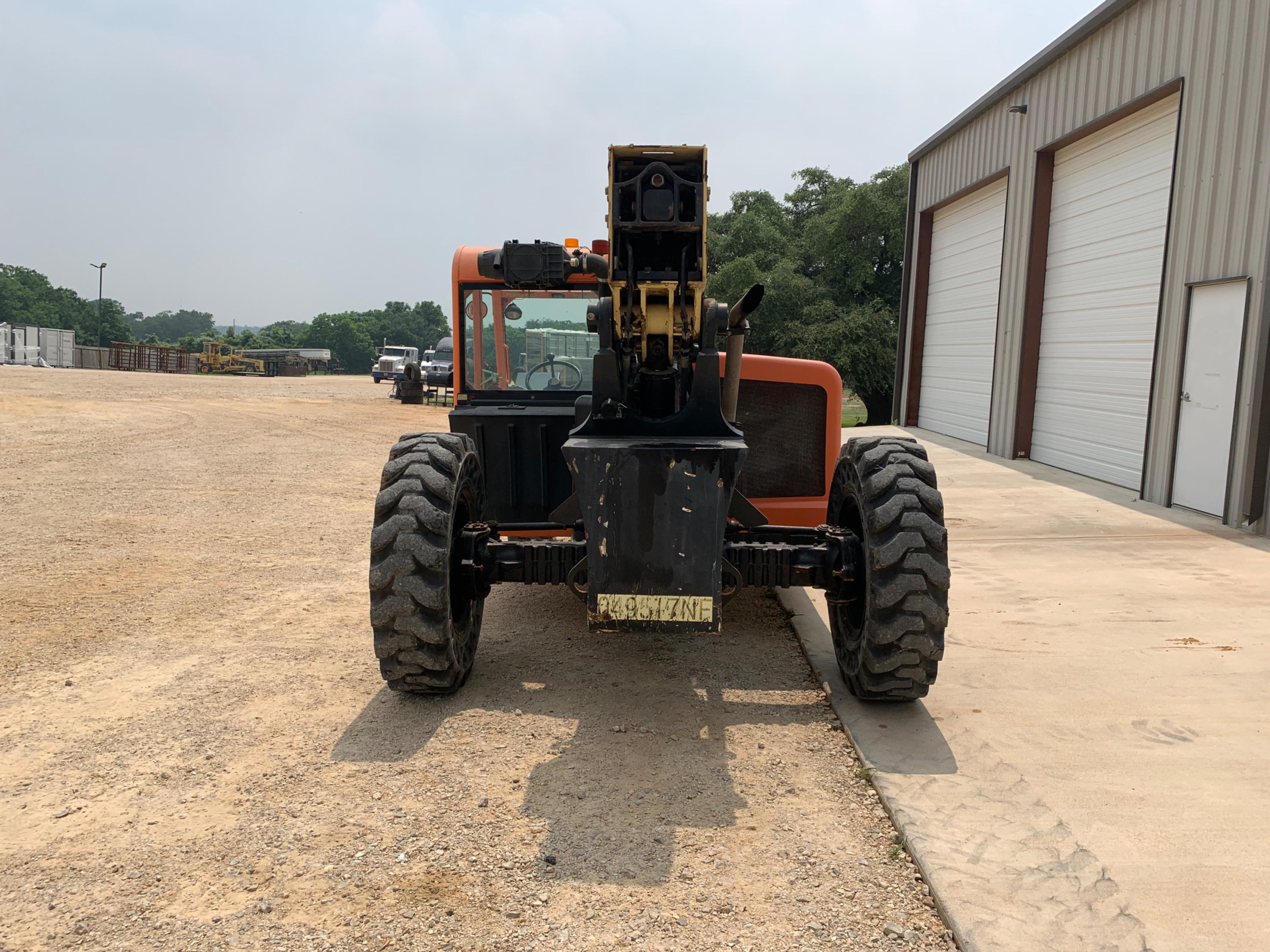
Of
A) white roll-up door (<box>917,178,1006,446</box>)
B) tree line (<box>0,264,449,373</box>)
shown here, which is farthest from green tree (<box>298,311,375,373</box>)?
white roll-up door (<box>917,178,1006,446</box>)

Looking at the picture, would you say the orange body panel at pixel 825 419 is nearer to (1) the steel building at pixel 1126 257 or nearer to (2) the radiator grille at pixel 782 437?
(2) the radiator grille at pixel 782 437

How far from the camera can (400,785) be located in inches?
149

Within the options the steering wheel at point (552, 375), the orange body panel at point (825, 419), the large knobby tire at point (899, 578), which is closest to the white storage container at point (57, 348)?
the steering wheel at point (552, 375)

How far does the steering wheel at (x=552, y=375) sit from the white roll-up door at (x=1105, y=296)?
8376 mm

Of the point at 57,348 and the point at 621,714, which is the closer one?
the point at 621,714

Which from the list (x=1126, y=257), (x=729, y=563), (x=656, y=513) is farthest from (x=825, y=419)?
(x=1126, y=257)

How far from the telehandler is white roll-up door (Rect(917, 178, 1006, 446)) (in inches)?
511

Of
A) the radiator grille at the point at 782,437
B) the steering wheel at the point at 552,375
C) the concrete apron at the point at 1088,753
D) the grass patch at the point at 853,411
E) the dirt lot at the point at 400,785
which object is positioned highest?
the steering wheel at the point at 552,375

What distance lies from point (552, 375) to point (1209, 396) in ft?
25.3

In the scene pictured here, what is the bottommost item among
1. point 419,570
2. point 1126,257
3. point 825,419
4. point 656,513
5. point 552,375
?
point 419,570

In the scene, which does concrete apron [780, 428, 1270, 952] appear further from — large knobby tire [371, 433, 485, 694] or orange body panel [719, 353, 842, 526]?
large knobby tire [371, 433, 485, 694]

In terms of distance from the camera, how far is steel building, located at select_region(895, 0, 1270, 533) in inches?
383

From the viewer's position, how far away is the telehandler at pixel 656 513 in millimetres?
4035

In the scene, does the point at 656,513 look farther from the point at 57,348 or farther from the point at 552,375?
the point at 57,348
